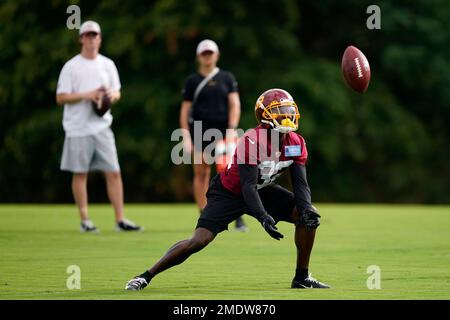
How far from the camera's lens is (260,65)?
31047 mm

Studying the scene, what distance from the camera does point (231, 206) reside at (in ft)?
29.5

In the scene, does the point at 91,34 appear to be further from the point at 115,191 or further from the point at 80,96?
the point at 115,191

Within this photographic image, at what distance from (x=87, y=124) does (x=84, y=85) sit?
1.58 ft

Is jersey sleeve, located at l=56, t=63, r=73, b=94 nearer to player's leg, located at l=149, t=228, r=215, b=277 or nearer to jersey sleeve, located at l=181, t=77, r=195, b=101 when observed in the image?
jersey sleeve, located at l=181, t=77, r=195, b=101

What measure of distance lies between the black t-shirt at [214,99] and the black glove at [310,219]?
227 inches

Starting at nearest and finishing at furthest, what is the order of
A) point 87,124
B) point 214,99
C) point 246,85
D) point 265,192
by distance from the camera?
point 265,192 → point 87,124 → point 214,99 → point 246,85

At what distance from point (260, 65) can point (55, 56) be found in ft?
18.8

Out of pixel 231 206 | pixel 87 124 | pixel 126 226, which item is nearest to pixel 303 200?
pixel 231 206

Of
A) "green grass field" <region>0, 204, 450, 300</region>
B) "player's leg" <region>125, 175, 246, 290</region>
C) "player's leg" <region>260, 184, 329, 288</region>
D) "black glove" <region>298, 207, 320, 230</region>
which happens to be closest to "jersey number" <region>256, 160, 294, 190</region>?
"player's leg" <region>260, 184, 329, 288</region>

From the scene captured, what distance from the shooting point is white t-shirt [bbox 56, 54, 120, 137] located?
45.7 ft

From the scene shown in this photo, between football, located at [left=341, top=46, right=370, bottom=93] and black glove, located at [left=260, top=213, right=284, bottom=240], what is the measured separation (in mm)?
3050

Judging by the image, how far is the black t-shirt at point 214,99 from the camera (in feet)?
47.7
